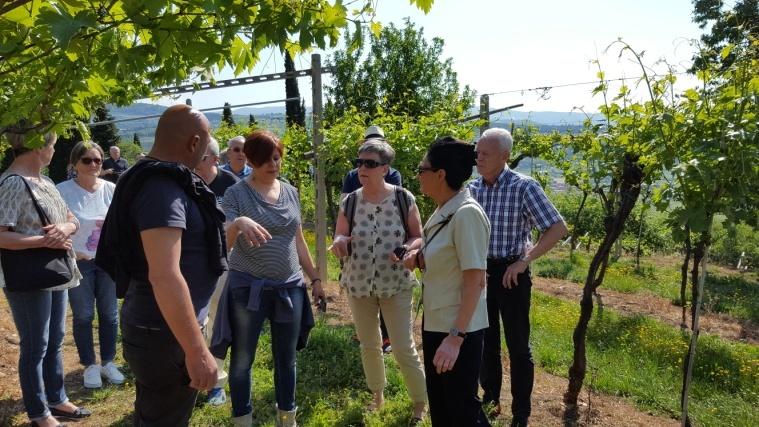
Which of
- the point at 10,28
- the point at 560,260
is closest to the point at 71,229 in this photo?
the point at 10,28

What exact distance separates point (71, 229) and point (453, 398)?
265 cm

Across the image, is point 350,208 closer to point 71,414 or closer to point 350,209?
point 350,209

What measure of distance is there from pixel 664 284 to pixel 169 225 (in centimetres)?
1215

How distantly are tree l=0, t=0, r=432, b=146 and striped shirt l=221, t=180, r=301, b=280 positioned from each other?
969mm

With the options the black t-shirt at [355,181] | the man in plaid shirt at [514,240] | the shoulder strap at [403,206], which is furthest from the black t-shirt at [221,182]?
the man in plaid shirt at [514,240]

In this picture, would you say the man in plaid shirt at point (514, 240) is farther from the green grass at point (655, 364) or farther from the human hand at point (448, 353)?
the green grass at point (655, 364)

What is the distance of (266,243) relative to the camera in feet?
11.4


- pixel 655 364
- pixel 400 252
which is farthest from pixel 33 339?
pixel 655 364

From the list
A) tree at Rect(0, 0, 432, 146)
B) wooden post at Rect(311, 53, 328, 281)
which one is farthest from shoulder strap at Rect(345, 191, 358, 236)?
wooden post at Rect(311, 53, 328, 281)

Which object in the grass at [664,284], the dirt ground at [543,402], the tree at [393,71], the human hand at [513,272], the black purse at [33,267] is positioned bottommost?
the grass at [664,284]

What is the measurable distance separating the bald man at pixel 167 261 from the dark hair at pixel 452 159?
1132mm

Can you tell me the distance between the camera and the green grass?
4758 millimetres

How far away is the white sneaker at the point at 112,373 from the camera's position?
15.3ft

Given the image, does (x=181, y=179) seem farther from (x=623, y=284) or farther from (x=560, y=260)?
(x=560, y=260)
